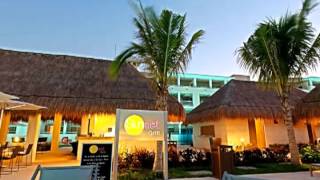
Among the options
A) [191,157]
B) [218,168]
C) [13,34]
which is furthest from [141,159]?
[13,34]

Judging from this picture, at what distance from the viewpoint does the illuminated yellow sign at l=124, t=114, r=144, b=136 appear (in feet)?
17.4

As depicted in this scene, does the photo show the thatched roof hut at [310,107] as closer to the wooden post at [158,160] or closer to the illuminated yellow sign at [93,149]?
the wooden post at [158,160]

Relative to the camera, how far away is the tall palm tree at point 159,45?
23.0 feet

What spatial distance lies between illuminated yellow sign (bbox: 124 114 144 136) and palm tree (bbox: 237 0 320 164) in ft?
18.9

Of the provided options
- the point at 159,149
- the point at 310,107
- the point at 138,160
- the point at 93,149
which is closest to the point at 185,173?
the point at 159,149

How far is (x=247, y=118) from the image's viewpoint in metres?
11.6

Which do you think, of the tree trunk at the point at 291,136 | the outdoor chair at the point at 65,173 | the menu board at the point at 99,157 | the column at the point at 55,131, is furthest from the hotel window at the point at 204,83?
the outdoor chair at the point at 65,173

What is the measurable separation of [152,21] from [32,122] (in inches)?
267

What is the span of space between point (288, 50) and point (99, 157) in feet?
25.5

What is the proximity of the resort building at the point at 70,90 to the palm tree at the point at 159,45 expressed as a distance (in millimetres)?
2785

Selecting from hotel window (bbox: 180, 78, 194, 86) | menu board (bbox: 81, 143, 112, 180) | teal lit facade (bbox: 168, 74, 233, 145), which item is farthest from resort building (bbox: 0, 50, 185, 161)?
hotel window (bbox: 180, 78, 194, 86)

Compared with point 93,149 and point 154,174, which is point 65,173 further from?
point 154,174

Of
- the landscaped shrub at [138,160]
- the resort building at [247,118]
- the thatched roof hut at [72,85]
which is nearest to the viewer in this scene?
the landscaped shrub at [138,160]

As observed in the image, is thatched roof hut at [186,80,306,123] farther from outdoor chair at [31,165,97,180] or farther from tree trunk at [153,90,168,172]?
outdoor chair at [31,165,97,180]
